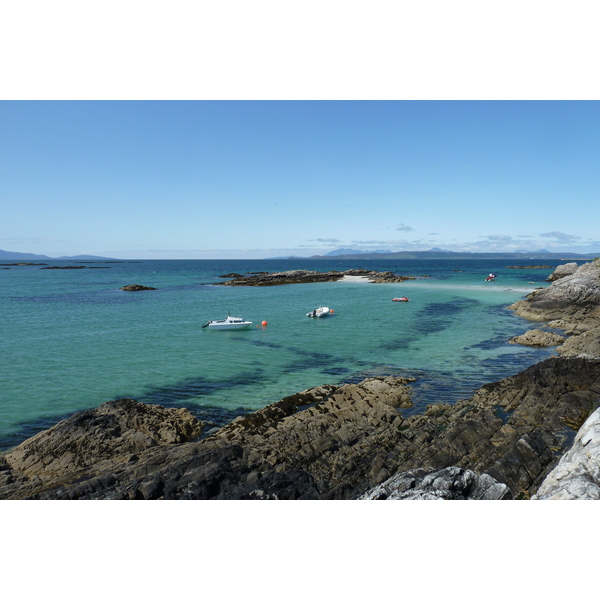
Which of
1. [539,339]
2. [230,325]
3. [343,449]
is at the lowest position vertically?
[343,449]

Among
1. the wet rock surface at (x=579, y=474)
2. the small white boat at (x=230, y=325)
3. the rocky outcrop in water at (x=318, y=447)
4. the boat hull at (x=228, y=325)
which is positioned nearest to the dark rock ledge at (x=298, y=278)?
the small white boat at (x=230, y=325)

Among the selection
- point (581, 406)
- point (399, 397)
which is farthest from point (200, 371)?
point (581, 406)

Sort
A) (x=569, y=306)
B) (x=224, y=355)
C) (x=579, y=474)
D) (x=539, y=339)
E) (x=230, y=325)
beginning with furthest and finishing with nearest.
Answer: (x=569, y=306) < (x=230, y=325) < (x=539, y=339) < (x=224, y=355) < (x=579, y=474)

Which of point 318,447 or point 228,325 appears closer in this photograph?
point 318,447

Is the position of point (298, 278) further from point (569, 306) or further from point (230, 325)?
point (569, 306)

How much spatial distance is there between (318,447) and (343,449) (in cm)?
73

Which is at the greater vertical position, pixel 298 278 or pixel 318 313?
pixel 298 278

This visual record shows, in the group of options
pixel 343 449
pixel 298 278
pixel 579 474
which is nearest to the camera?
pixel 579 474

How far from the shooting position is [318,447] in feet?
36.7

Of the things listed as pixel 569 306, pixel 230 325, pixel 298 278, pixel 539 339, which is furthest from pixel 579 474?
pixel 298 278

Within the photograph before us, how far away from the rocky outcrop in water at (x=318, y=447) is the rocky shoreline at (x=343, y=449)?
4 centimetres

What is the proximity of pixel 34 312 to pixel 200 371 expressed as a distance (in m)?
31.6

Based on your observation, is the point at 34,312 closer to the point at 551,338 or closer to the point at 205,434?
the point at 205,434

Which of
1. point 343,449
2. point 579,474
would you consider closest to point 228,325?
point 343,449
